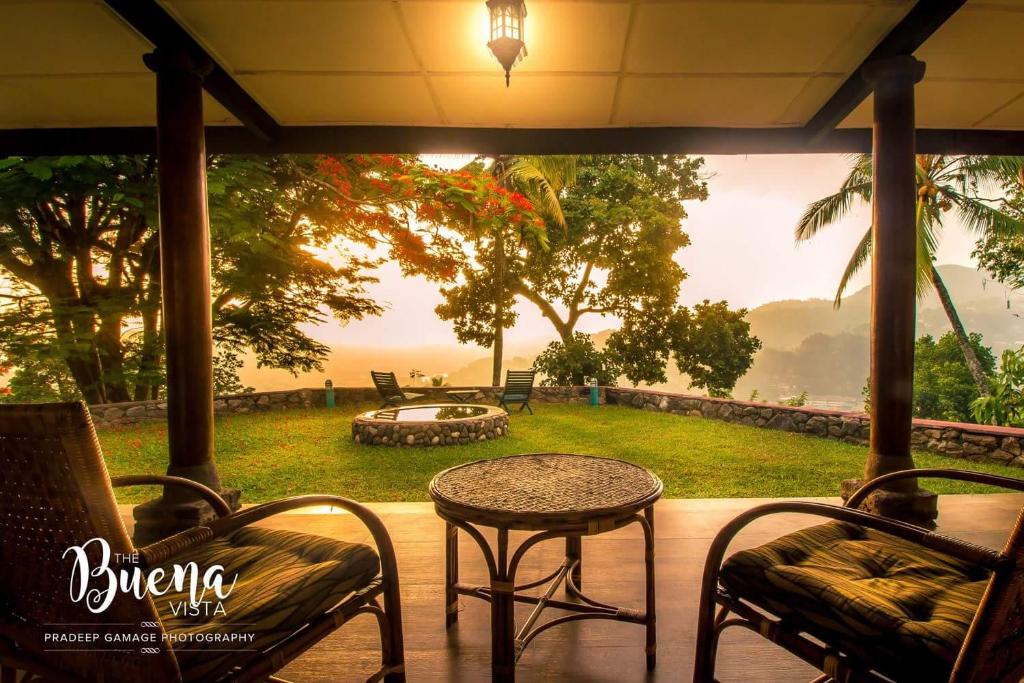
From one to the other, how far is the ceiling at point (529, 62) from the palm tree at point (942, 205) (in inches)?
230

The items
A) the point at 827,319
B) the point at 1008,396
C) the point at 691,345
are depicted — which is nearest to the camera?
the point at 1008,396

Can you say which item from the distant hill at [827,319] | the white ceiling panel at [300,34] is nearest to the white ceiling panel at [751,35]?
the white ceiling panel at [300,34]

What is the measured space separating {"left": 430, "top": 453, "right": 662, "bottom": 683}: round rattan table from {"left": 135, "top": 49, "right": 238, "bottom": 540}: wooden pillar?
164cm

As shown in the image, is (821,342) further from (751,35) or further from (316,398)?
(751,35)

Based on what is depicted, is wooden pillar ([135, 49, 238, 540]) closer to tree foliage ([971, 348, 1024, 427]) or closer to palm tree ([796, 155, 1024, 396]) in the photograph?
tree foliage ([971, 348, 1024, 427])

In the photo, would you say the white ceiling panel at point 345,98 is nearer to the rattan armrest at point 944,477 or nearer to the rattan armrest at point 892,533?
the rattan armrest at point 892,533

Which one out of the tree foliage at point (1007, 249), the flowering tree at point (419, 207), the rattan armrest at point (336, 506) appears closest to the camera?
the rattan armrest at point (336, 506)

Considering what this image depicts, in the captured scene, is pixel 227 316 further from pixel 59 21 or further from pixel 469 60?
pixel 469 60

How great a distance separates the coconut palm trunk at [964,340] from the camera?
27.6 ft

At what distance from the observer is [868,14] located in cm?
235

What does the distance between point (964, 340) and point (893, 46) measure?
8.80 meters

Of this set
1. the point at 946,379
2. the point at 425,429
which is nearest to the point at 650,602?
the point at 425,429

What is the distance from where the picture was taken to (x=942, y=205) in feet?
27.8

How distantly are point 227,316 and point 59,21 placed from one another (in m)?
7.46
